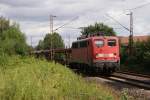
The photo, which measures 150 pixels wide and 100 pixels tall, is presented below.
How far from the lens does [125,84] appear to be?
26422 mm

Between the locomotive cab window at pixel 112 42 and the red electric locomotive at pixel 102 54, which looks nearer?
the red electric locomotive at pixel 102 54

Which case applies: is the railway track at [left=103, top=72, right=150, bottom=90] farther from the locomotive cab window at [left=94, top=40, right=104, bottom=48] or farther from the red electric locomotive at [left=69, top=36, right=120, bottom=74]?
the locomotive cab window at [left=94, top=40, right=104, bottom=48]

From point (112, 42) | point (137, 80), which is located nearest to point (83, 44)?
point (112, 42)

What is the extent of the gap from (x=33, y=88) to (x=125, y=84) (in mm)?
14735

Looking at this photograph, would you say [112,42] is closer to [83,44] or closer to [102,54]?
[102,54]

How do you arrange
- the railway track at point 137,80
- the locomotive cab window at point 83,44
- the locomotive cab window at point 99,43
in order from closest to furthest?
1. the railway track at point 137,80
2. the locomotive cab window at point 99,43
3. the locomotive cab window at point 83,44

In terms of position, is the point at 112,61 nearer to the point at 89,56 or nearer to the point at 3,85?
the point at 89,56

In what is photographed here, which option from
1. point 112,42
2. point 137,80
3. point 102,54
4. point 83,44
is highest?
point 112,42

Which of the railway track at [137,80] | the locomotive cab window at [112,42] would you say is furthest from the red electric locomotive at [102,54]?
the railway track at [137,80]

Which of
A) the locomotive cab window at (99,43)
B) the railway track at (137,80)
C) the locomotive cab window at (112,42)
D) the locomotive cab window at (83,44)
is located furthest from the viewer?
the locomotive cab window at (83,44)

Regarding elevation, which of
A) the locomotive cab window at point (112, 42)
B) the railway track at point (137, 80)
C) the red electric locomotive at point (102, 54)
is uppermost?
the locomotive cab window at point (112, 42)

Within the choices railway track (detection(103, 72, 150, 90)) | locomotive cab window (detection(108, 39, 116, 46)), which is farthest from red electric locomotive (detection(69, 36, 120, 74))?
railway track (detection(103, 72, 150, 90))

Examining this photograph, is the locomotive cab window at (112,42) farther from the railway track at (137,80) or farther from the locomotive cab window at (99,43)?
the railway track at (137,80)

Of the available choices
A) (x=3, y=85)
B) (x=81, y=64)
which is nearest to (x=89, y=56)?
(x=81, y=64)
